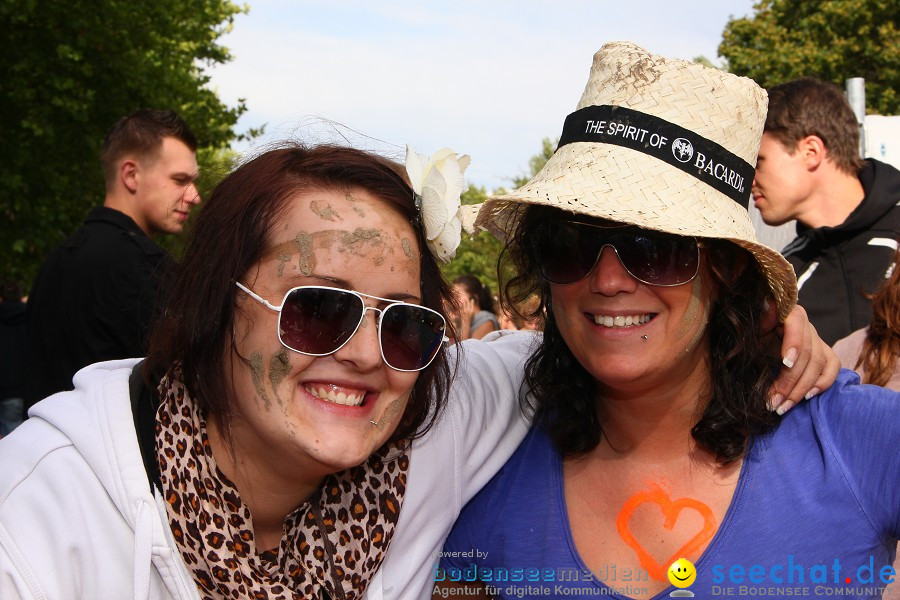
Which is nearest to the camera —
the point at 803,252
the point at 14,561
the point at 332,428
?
the point at 14,561

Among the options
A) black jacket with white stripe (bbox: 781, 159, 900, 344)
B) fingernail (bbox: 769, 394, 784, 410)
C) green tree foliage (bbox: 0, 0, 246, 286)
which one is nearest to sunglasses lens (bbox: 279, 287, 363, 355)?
fingernail (bbox: 769, 394, 784, 410)

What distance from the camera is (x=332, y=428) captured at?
6.61 feet

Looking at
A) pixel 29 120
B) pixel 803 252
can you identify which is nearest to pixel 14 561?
pixel 803 252

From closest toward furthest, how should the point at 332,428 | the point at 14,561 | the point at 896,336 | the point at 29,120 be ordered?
the point at 14,561
the point at 332,428
the point at 896,336
the point at 29,120

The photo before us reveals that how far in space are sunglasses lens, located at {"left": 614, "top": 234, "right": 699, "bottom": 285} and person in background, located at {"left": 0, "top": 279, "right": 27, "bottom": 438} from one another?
6117mm

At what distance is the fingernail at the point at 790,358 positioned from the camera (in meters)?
2.21

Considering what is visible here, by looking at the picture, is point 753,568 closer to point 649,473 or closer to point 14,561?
point 649,473

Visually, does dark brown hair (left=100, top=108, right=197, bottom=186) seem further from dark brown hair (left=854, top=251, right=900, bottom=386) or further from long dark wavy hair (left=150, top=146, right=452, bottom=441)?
dark brown hair (left=854, top=251, right=900, bottom=386)

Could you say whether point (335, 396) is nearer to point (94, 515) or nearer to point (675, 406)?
point (94, 515)

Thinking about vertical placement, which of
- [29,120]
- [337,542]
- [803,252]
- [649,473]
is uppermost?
[29,120]

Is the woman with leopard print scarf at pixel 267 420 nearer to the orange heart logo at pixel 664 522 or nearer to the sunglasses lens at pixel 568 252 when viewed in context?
the sunglasses lens at pixel 568 252

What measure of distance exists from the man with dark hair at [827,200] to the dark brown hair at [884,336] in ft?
2.97

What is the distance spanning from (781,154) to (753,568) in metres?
2.58

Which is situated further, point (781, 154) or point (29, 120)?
point (29, 120)
